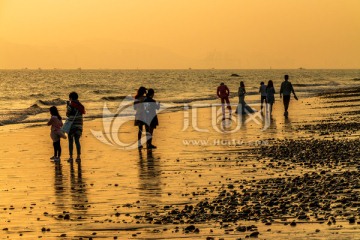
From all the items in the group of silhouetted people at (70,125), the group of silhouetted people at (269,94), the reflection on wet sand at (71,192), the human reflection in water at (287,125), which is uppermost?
the group of silhouetted people at (269,94)

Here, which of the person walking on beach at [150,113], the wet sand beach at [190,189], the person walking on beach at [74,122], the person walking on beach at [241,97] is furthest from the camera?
the person walking on beach at [241,97]

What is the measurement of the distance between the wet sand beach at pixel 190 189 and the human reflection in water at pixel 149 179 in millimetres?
21

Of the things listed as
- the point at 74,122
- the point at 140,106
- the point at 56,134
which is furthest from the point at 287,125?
the point at 56,134

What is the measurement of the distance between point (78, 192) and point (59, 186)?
989mm

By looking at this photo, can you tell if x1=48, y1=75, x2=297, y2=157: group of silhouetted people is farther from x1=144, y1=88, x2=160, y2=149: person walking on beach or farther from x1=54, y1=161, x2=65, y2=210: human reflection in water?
x1=54, y1=161, x2=65, y2=210: human reflection in water

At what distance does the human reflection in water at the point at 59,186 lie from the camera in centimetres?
1235

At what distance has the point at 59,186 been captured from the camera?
46.9ft

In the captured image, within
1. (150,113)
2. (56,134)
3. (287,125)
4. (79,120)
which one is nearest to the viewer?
(56,134)

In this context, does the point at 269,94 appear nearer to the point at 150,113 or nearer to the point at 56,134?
the point at 150,113

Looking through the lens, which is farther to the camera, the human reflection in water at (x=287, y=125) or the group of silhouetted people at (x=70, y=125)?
the human reflection in water at (x=287, y=125)

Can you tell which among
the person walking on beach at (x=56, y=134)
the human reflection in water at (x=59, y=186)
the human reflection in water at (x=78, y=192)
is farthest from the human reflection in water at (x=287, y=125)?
the human reflection in water at (x=78, y=192)

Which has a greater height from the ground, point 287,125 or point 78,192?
point 287,125

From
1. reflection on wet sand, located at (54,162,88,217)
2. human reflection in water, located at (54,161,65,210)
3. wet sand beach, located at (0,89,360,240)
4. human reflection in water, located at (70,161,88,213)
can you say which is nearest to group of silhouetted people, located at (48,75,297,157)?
wet sand beach, located at (0,89,360,240)

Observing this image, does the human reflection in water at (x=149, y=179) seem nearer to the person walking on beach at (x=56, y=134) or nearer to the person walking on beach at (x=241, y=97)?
the person walking on beach at (x=56, y=134)
